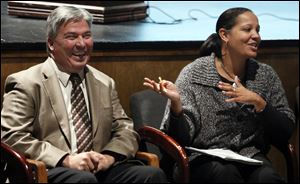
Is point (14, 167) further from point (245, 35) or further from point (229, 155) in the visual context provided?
point (245, 35)

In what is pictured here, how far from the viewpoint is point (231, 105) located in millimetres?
3467

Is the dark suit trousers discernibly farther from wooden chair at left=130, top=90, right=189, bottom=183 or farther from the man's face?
the man's face

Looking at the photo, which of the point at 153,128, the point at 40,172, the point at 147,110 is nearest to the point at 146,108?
the point at 147,110

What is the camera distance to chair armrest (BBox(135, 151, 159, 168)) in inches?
127

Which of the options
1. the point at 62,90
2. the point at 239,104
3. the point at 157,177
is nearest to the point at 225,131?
the point at 239,104

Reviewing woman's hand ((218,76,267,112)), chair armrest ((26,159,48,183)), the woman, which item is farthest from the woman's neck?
chair armrest ((26,159,48,183))

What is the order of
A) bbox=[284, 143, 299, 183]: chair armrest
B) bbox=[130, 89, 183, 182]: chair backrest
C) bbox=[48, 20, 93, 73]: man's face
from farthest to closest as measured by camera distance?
bbox=[130, 89, 183, 182]: chair backrest
bbox=[284, 143, 299, 183]: chair armrest
bbox=[48, 20, 93, 73]: man's face

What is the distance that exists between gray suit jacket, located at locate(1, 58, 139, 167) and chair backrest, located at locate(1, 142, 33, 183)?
2.4 inches

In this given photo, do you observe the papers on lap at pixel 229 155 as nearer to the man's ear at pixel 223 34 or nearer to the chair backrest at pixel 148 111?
the chair backrest at pixel 148 111

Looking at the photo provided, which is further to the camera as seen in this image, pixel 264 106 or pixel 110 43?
pixel 110 43

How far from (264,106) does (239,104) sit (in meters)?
0.17

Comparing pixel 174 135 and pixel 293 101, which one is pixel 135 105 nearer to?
pixel 174 135

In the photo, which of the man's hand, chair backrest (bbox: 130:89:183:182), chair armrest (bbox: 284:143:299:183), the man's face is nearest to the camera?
the man's hand

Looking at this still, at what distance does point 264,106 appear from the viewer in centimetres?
335
